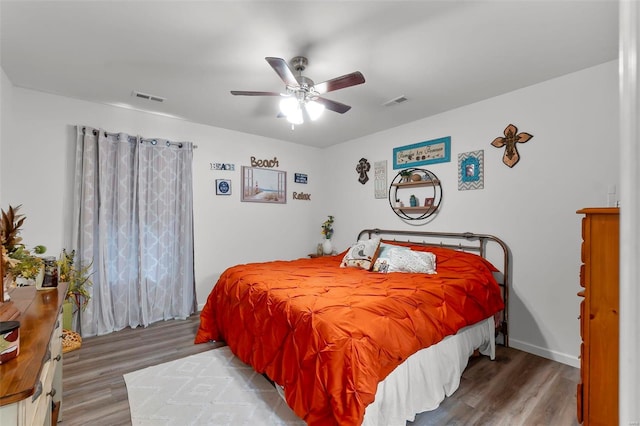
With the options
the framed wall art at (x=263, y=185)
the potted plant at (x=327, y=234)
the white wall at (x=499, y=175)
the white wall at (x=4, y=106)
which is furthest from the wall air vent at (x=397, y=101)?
the white wall at (x=4, y=106)

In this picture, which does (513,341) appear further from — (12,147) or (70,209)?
(12,147)

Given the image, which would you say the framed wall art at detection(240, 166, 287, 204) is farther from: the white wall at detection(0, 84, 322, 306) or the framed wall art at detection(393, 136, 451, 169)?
the framed wall art at detection(393, 136, 451, 169)

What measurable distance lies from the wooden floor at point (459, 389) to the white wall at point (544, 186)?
39 cm

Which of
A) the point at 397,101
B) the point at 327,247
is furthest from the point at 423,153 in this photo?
the point at 327,247

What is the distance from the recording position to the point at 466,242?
10.8 ft

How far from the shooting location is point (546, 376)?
2.38 m

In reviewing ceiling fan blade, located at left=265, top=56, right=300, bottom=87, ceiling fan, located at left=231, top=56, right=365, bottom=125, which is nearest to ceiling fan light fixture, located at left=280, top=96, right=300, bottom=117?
ceiling fan, located at left=231, top=56, right=365, bottom=125

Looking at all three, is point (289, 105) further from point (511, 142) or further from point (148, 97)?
point (511, 142)

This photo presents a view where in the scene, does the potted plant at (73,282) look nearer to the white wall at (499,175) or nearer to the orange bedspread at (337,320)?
the white wall at (499,175)

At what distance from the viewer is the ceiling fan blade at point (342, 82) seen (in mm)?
1941

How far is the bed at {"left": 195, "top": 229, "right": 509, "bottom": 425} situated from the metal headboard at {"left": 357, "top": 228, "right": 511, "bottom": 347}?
0.01m

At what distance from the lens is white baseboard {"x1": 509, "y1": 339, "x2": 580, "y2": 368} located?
8.29 ft

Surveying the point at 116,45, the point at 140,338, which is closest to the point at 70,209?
the point at 140,338

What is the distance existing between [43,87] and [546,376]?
5.29 m
